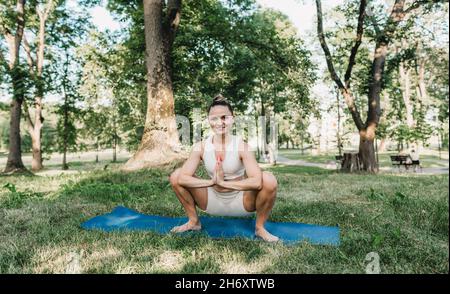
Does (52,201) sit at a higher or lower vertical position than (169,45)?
lower

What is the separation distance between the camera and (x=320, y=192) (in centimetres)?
687

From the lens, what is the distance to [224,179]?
373cm

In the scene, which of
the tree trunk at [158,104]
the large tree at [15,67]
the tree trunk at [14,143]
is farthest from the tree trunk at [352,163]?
the tree trunk at [14,143]

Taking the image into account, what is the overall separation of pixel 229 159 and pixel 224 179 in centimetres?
22

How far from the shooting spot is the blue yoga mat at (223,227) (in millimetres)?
3617

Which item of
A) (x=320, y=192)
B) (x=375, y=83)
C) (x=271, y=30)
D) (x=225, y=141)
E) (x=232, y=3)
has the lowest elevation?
(x=320, y=192)

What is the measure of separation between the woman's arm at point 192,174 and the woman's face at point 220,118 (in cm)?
33

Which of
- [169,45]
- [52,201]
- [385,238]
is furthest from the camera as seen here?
[169,45]

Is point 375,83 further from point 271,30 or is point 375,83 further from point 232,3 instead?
point 232,3

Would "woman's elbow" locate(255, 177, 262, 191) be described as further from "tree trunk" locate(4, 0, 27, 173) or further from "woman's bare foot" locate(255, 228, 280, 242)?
"tree trunk" locate(4, 0, 27, 173)

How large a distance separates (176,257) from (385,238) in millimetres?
2003

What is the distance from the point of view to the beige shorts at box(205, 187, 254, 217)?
375 cm

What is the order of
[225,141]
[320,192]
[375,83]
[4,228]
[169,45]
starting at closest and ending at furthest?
[225,141] < [4,228] < [320,192] < [169,45] < [375,83]

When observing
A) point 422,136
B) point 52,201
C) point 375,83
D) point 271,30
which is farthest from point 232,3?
point 52,201
